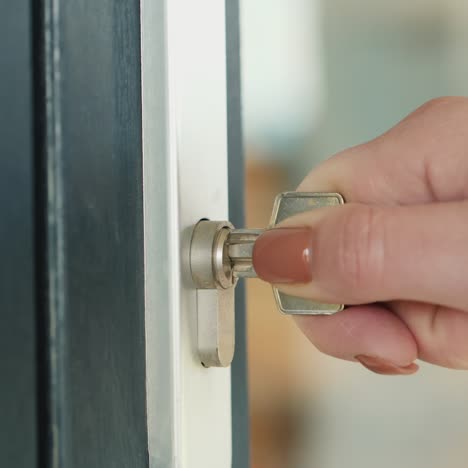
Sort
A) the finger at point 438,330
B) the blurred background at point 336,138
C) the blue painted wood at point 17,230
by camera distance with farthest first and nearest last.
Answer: the blurred background at point 336,138
the finger at point 438,330
the blue painted wood at point 17,230

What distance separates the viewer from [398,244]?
0.24m

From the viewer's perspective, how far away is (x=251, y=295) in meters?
1.65

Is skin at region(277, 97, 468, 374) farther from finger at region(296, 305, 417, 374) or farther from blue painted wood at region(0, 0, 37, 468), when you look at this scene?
blue painted wood at region(0, 0, 37, 468)

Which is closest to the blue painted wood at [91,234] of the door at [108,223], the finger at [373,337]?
the door at [108,223]

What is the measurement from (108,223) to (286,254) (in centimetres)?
7

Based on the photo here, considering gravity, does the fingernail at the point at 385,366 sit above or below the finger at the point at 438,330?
below

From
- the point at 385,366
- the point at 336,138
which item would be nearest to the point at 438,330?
the point at 385,366

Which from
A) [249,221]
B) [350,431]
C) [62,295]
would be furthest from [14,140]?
[350,431]

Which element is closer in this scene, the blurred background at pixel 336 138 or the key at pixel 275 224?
the key at pixel 275 224

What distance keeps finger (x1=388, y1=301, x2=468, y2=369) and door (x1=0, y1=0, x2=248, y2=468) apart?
9cm

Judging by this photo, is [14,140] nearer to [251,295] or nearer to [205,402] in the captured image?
[205,402]

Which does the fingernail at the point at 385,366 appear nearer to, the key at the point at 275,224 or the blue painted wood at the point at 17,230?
the key at the point at 275,224

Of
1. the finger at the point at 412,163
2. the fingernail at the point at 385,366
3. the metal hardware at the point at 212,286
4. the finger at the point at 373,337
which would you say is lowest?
the fingernail at the point at 385,366

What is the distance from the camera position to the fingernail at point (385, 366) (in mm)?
312
